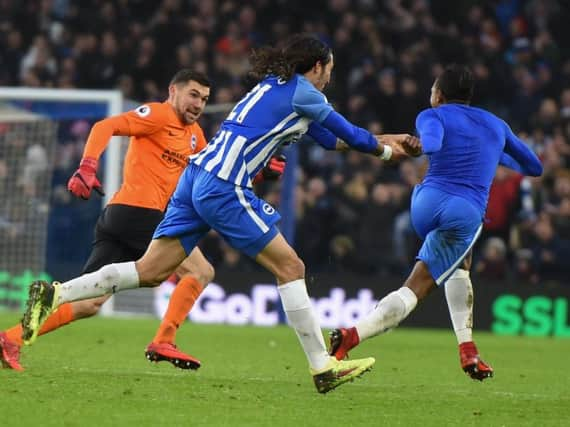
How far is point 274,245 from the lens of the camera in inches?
299

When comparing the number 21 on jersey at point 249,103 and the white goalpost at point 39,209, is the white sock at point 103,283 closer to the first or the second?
the number 21 on jersey at point 249,103

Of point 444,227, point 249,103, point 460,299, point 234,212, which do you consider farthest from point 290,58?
point 460,299

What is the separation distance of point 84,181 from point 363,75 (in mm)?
11844

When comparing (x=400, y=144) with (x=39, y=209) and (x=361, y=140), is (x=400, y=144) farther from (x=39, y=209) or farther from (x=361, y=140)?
(x=39, y=209)

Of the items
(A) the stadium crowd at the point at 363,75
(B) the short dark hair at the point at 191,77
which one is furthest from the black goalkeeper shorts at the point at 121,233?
(A) the stadium crowd at the point at 363,75

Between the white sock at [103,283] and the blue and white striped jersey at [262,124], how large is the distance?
0.85m

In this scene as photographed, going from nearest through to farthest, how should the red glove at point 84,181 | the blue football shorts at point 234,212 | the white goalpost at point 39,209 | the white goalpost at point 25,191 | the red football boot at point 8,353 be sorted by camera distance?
1. the blue football shorts at point 234,212
2. the red glove at point 84,181
3. the red football boot at point 8,353
4. the white goalpost at point 39,209
5. the white goalpost at point 25,191

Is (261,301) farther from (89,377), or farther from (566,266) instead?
(89,377)

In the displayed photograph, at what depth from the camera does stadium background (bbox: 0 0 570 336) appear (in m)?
16.8

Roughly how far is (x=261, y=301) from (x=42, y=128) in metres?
3.71

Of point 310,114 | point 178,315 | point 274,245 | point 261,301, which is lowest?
point 261,301

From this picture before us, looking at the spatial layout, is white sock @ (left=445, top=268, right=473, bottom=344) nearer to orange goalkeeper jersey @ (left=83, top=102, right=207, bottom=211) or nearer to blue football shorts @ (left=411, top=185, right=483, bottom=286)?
blue football shorts @ (left=411, top=185, right=483, bottom=286)

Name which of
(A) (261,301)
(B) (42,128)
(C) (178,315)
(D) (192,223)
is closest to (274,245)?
(D) (192,223)

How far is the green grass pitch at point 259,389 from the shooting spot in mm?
6688
